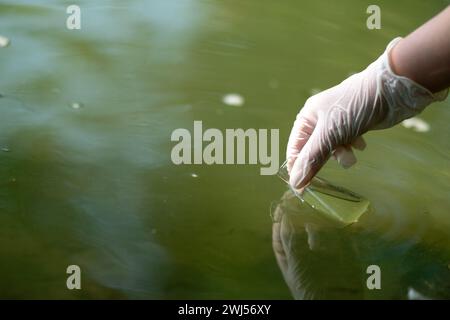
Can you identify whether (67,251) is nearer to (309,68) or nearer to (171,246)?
(171,246)

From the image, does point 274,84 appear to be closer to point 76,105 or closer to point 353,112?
point 353,112

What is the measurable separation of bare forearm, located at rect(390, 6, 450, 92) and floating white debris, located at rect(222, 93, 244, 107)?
625 mm

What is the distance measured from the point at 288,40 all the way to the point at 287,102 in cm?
40

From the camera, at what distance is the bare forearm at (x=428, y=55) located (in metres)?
1.35

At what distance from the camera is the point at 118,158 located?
1.75 m

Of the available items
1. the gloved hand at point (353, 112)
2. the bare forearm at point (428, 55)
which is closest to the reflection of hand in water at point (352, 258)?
the gloved hand at point (353, 112)

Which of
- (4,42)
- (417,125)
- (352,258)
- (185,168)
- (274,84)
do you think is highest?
(4,42)

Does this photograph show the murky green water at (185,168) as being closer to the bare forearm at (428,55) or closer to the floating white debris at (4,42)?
the floating white debris at (4,42)

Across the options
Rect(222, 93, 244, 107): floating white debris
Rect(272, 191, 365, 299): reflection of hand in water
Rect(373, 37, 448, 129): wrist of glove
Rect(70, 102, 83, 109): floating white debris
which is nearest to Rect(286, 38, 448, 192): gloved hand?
Rect(373, 37, 448, 129): wrist of glove

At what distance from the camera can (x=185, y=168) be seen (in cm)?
174

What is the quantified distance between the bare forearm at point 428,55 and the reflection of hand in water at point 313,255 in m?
0.45

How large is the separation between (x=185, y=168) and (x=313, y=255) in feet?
1.49

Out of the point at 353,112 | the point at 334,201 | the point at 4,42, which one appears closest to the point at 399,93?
the point at 353,112
